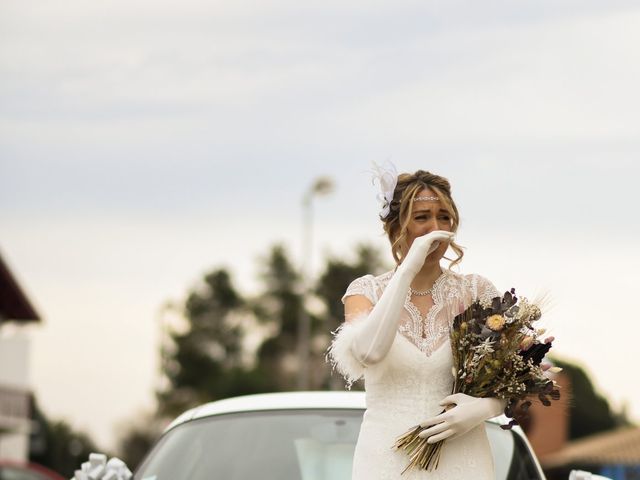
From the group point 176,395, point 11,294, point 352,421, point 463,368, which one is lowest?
point 176,395

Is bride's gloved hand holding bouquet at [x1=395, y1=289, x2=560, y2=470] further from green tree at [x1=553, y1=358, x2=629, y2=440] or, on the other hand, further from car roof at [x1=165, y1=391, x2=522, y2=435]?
green tree at [x1=553, y1=358, x2=629, y2=440]

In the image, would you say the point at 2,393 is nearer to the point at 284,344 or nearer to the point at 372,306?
the point at 284,344

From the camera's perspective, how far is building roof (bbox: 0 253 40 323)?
49.1m

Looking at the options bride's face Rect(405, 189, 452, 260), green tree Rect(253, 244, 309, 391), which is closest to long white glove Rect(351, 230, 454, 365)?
bride's face Rect(405, 189, 452, 260)

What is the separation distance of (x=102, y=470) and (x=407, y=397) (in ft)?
5.16

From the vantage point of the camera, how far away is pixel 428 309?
4762 mm

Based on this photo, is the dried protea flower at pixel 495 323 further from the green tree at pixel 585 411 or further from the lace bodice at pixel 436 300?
the green tree at pixel 585 411

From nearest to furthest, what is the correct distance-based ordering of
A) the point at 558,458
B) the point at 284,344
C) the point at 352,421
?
the point at 352,421
the point at 558,458
the point at 284,344

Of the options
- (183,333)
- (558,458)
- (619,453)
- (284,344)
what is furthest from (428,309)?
(183,333)

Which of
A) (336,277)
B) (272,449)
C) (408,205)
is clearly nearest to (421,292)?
(408,205)

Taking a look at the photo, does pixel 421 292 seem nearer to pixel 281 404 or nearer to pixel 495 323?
pixel 495 323

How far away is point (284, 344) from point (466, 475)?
7004cm

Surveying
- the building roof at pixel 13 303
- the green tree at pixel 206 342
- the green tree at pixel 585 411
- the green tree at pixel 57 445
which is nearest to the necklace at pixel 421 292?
the building roof at pixel 13 303

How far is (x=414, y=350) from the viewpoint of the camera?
464cm
